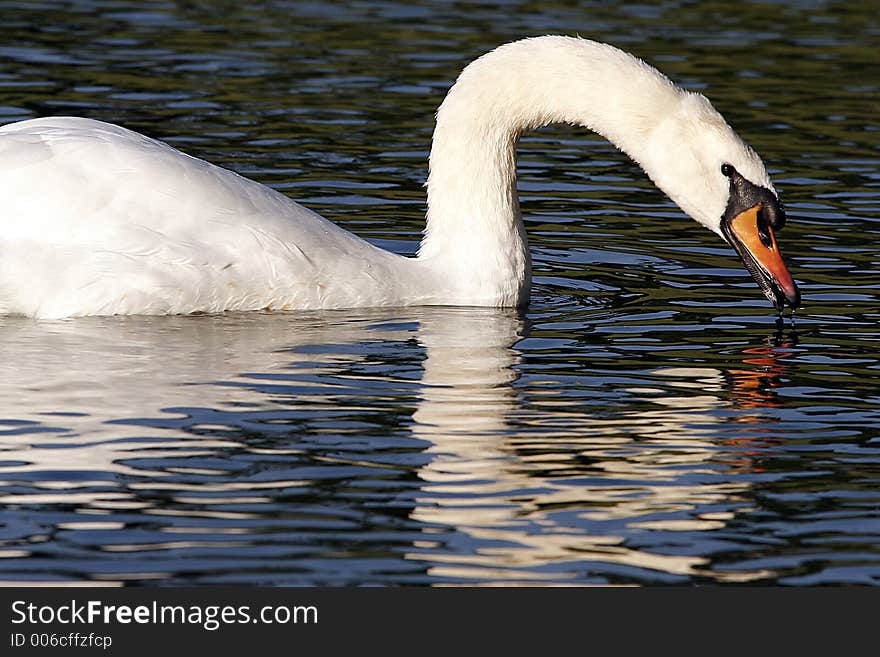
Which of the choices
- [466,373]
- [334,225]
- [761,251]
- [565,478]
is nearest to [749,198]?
[761,251]

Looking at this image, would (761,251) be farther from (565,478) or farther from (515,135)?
(565,478)

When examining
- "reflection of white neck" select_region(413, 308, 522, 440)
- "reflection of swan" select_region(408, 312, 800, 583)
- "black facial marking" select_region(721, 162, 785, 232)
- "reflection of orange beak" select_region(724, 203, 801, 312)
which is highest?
"black facial marking" select_region(721, 162, 785, 232)

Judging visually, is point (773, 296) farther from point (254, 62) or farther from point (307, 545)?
point (254, 62)

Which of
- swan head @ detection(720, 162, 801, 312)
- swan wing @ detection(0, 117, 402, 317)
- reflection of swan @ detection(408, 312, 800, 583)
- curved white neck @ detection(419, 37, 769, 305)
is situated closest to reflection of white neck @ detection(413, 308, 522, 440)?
reflection of swan @ detection(408, 312, 800, 583)

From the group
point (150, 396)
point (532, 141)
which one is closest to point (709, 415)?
point (150, 396)

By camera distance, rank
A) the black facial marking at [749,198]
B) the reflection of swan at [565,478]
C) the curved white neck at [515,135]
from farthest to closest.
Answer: the curved white neck at [515,135] → the black facial marking at [749,198] → the reflection of swan at [565,478]

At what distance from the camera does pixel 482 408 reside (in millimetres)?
8844

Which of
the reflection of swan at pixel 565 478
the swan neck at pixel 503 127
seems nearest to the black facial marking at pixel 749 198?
the swan neck at pixel 503 127

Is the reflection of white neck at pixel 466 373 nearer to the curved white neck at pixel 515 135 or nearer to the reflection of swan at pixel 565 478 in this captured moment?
the reflection of swan at pixel 565 478

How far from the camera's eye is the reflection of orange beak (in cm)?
1071

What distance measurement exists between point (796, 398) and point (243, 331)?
9.99 feet

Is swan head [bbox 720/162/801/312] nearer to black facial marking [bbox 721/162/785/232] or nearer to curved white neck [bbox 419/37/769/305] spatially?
black facial marking [bbox 721/162/785/232]

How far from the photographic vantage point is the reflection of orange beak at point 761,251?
10.7 metres

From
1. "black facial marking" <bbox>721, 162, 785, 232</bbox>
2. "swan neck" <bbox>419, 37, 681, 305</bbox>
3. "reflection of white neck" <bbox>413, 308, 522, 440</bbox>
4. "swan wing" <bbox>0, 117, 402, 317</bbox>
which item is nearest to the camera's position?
"reflection of white neck" <bbox>413, 308, 522, 440</bbox>
